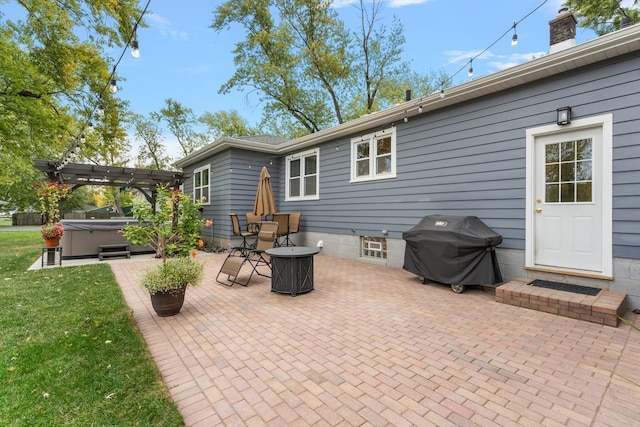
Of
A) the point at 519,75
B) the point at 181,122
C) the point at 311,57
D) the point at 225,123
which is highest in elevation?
the point at 311,57

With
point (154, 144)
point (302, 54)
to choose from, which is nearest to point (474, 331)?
point (302, 54)

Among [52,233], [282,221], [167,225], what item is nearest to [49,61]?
[52,233]

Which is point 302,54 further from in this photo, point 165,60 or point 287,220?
point 287,220

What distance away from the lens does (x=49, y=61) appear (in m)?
9.12

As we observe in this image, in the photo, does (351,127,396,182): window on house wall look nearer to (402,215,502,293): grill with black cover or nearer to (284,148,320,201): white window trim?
(284,148,320,201): white window trim

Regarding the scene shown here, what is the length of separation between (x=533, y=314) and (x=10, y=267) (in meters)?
9.51

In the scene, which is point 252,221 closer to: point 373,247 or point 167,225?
point 373,247

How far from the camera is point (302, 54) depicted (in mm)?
14219

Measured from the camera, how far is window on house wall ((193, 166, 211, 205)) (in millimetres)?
10602

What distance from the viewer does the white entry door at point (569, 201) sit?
12.6ft

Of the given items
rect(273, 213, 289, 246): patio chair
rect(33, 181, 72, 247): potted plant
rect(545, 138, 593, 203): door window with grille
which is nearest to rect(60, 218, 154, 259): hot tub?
rect(33, 181, 72, 247): potted plant

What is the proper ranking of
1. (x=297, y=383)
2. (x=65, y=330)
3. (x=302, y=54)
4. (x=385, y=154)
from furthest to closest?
(x=302, y=54), (x=385, y=154), (x=65, y=330), (x=297, y=383)

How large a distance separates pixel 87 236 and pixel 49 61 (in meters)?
6.35

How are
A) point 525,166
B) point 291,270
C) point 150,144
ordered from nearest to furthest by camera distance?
point 291,270 → point 525,166 → point 150,144
